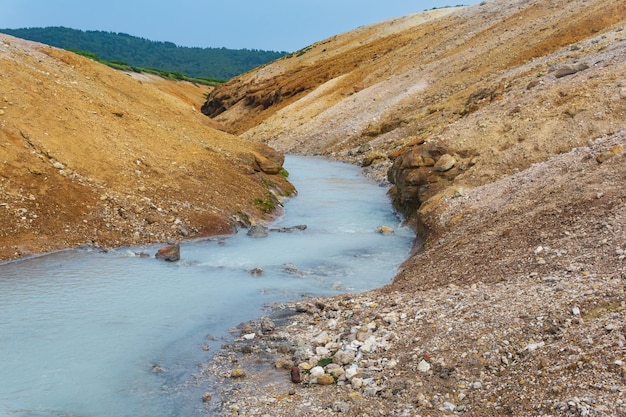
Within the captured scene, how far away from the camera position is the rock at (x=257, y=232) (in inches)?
658

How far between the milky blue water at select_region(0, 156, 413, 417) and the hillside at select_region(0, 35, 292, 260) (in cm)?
99

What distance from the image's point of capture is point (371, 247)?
15.7 meters

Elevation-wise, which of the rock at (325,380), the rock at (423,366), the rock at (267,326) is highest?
the rock at (267,326)

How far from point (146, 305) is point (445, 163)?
10.3 meters

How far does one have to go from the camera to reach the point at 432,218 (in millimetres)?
15492

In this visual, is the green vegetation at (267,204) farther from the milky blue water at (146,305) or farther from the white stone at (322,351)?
the white stone at (322,351)

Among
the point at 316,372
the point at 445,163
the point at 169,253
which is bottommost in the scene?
the point at 316,372

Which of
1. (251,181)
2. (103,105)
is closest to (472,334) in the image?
(251,181)

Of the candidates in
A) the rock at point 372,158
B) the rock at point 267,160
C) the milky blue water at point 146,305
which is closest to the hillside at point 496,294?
the milky blue water at point 146,305

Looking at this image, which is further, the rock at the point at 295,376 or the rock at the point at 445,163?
the rock at the point at 445,163

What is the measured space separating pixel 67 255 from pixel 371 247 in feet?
24.1

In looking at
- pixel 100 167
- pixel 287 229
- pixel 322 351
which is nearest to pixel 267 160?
pixel 287 229

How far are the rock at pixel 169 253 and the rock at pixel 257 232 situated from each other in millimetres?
2894

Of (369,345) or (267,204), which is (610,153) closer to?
(369,345)
